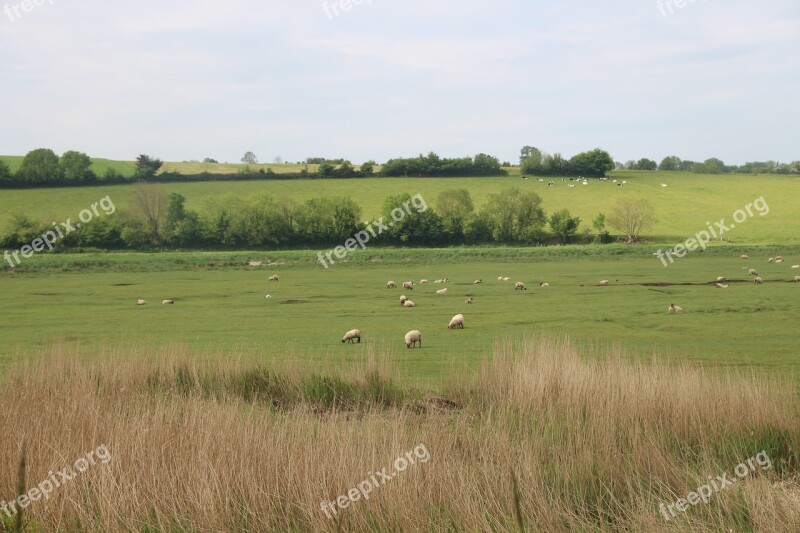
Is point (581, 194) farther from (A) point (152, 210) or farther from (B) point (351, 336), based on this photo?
(B) point (351, 336)

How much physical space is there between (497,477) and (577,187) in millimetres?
139358

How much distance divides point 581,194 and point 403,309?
346 feet

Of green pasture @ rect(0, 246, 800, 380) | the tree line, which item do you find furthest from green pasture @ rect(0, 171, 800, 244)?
green pasture @ rect(0, 246, 800, 380)

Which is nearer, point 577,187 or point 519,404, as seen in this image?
point 519,404

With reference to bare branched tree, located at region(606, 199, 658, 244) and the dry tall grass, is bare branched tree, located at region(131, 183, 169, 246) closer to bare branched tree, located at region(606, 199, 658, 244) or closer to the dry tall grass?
bare branched tree, located at region(606, 199, 658, 244)

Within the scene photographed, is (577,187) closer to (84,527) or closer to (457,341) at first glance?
(457,341)

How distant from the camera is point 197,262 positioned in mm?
77750

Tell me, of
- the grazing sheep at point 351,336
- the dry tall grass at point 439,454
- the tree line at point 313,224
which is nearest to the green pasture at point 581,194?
the tree line at point 313,224

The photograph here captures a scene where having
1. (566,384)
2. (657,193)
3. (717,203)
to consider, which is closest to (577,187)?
(657,193)

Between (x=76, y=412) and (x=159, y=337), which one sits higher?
(x=76, y=412)

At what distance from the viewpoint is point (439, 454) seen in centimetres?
1113

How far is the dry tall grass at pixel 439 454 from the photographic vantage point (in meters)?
9.45

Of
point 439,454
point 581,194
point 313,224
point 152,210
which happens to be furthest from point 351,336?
point 581,194

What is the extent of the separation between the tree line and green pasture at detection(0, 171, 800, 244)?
440 cm
